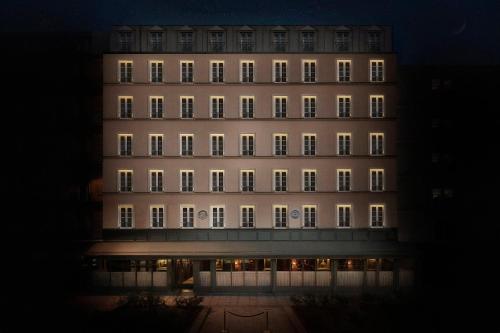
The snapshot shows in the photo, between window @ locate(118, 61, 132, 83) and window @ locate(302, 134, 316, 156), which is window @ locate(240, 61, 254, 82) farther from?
window @ locate(118, 61, 132, 83)

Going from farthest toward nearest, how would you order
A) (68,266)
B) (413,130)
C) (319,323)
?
(413,130), (68,266), (319,323)

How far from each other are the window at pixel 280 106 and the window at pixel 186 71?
6.17 metres

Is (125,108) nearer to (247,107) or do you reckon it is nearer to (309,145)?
(247,107)

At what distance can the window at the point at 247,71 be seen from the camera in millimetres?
29938

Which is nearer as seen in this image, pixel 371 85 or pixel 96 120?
pixel 371 85

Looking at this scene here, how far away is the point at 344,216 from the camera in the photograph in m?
29.9

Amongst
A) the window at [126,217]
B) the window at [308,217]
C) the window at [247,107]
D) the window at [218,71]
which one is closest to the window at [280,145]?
the window at [247,107]

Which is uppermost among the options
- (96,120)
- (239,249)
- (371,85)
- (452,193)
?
(371,85)

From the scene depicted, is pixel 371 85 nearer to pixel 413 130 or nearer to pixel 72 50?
pixel 413 130

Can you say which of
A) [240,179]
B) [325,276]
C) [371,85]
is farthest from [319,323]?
[371,85]

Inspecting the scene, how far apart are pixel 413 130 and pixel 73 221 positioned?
26.9 meters

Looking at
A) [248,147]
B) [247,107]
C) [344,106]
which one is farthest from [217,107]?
[344,106]

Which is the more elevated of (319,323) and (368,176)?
(368,176)

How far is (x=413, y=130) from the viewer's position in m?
33.4
